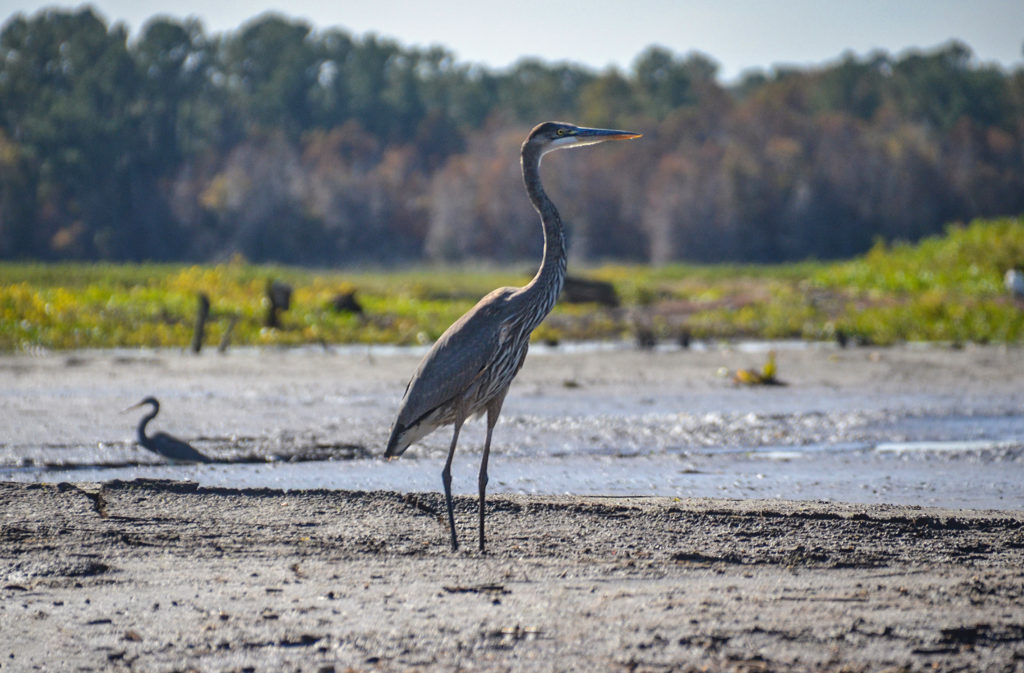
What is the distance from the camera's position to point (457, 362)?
18.4 ft

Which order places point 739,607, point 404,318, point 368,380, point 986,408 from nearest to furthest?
point 739,607
point 986,408
point 368,380
point 404,318

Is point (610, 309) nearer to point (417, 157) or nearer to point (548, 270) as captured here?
point (548, 270)

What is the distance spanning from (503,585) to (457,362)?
1.19 metres

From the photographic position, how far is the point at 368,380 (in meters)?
13.4

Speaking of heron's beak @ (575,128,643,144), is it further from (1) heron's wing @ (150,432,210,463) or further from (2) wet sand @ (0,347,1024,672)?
(1) heron's wing @ (150,432,210,463)

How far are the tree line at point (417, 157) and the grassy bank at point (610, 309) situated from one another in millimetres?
26072

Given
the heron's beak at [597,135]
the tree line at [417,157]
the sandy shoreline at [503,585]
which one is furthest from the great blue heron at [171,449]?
the tree line at [417,157]

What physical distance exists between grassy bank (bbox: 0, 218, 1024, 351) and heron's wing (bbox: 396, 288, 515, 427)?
40.2 ft

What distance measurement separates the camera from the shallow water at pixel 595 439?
727 cm

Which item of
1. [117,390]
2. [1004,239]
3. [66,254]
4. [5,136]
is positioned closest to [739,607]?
[117,390]

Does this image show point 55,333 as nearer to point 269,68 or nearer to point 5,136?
point 5,136

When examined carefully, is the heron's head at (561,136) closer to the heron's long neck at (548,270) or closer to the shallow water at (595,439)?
the heron's long neck at (548,270)

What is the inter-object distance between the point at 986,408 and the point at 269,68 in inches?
A: 2806

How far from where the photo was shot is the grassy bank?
18.6m
